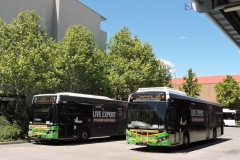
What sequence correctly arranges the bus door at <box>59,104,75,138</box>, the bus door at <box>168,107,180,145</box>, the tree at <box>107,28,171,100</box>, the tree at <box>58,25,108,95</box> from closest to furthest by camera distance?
the bus door at <box>168,107,180,145</box> < the bus door at <box>59,104,75,138</box> < the tree at <box>58,25,108,95</box> < the tree at <box>107,28,171,100</box>

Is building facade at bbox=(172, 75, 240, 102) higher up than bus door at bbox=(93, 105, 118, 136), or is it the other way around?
building facade at bbox=(172, 75, 240, 102)

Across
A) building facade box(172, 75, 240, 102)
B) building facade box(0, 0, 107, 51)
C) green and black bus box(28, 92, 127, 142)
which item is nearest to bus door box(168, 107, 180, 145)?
green and black bus box(28, 92, 127, 142)

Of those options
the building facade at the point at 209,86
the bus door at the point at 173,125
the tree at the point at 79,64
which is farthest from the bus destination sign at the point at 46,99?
the building facade at the point at 209,86

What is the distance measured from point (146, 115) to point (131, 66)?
71.2ft

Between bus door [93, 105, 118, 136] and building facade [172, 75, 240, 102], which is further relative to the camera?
building facade [172, 75, 240, 102]

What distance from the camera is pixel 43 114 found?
2069cm

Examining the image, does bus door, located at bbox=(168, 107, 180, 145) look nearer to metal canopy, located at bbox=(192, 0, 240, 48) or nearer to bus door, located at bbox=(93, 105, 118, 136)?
bus door, located at bbox=(93, 105, 118, 136)

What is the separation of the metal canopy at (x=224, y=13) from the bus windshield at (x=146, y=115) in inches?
266

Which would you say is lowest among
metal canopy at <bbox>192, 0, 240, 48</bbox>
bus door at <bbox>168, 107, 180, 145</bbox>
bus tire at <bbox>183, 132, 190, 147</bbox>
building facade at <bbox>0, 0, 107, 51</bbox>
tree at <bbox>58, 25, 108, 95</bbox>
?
bus tire at <bbox>183, 132, 190, 147</bbox>

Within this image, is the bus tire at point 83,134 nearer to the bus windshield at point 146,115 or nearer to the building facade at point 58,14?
the bus windshield at point 146,115

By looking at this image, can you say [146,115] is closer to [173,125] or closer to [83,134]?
[173,125]

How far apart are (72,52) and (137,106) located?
50.9ft

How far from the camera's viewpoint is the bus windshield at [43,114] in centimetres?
2022

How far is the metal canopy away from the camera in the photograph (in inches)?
305
